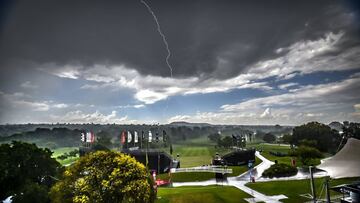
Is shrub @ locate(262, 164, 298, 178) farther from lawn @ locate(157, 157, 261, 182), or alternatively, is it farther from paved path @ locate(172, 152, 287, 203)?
lawn @ locate(157, 157, 261, 182)

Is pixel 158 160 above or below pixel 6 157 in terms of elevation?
below

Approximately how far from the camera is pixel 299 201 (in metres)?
29.5

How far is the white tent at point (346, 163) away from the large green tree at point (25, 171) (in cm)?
2533

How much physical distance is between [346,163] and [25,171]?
1197 inches

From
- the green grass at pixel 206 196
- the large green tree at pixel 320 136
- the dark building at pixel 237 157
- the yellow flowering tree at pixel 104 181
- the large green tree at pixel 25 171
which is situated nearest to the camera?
the yellow flowering tree at pixel 104 181

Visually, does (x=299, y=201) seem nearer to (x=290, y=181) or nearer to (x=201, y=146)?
(x=290, y=181)

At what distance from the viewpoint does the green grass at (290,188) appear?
31547 mm

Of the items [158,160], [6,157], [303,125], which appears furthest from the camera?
[303,125]

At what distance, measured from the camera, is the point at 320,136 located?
85438 mm

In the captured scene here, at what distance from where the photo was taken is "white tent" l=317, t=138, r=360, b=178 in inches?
890

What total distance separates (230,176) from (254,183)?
9.41m

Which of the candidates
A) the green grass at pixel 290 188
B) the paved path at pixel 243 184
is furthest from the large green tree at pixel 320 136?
Result: the green grass at pixel 290 188

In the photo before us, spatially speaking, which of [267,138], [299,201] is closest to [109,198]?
[299,201]

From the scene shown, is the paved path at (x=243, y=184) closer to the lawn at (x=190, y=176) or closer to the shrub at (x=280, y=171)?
the shrub at (x=280, y=171)
